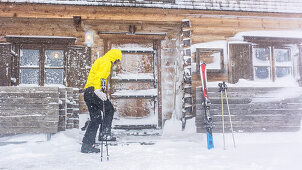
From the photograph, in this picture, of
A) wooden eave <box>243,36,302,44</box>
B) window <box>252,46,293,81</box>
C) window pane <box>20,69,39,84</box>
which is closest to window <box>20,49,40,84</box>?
window pane <box>20,69,39,84</box>

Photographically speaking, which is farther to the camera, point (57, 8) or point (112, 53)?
point (57, 8)

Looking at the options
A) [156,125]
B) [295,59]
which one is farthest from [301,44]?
[156,125]

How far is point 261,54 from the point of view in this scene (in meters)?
8.21

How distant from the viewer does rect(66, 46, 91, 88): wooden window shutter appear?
7.32m

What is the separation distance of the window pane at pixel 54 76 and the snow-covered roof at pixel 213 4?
6.41ft

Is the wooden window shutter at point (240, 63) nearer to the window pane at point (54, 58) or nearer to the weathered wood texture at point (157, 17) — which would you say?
the weathered wood texture at point (157, 17)

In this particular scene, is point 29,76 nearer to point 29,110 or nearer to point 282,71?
point 29,110

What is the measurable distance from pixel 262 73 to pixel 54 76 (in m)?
6.51

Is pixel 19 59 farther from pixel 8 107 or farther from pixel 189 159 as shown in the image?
pixel 189 159

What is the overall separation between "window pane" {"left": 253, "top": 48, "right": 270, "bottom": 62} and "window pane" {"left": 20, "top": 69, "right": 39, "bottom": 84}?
685 cm

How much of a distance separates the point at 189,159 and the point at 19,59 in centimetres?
587

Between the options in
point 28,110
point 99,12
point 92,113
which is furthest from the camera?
point 99,12

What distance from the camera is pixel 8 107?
18.5 ft

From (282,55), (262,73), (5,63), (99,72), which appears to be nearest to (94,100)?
(99,72)
